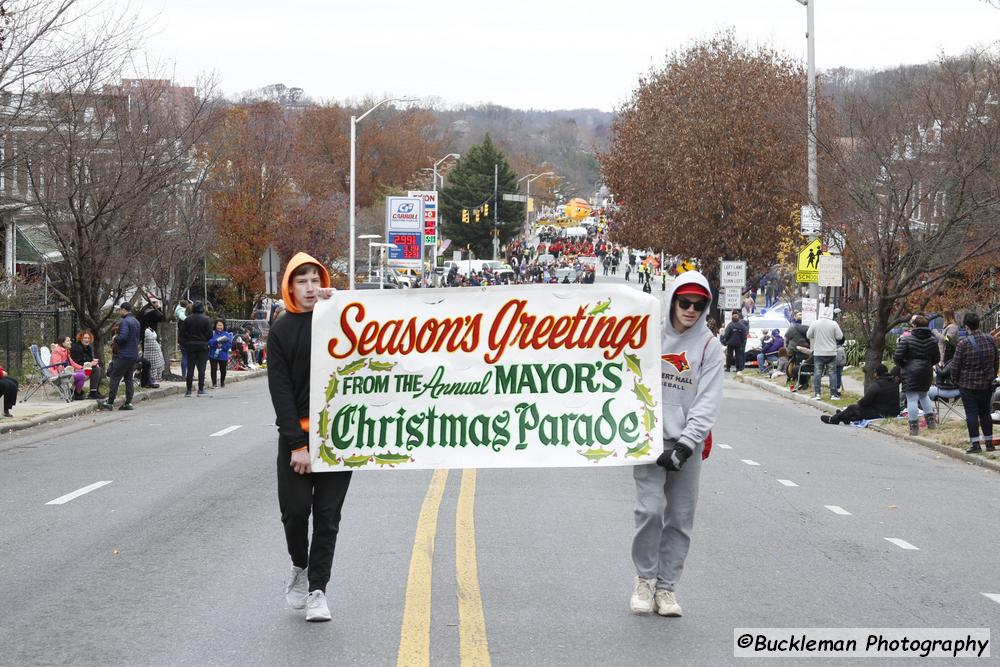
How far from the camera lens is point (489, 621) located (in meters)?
7.12

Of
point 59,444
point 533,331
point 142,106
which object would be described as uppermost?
point 142,106

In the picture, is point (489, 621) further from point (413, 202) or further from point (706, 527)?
point (413, 202)

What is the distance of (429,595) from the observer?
25.5 feet

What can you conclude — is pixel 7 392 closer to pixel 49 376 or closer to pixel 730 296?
pixel 49 376

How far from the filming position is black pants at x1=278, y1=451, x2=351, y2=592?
690 cm

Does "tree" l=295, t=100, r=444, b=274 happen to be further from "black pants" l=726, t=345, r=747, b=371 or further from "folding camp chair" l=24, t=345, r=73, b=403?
"folding camp chair" l=24, t=345, r=73, b=403

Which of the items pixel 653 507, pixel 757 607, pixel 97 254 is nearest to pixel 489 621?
pixel 653 507

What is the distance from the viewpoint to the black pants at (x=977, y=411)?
17516 mm

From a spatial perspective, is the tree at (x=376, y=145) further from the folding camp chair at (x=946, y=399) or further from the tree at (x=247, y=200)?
the folding camp chair at (x=946, y=399)

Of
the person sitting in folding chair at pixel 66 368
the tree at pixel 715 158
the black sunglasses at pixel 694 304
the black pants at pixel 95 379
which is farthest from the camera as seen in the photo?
the tree at pixel 715 158

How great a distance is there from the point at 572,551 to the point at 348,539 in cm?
173

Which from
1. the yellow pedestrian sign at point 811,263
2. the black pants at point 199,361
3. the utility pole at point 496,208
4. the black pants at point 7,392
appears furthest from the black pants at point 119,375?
the utility pole at point 496,208

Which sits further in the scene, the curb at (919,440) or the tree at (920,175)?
the tree at (920,175)

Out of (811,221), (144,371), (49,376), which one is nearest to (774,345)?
(811,221)
